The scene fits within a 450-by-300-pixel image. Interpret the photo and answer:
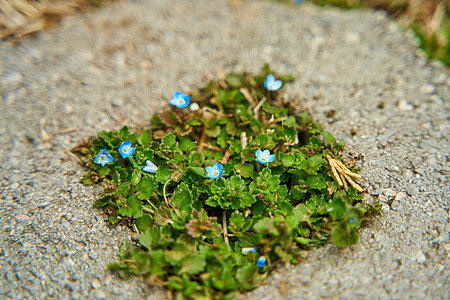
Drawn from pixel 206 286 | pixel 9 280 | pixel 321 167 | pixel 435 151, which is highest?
pixel 435 151

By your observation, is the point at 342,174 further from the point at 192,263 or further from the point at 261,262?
the point at 192,263

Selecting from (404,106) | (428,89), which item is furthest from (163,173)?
(428,89)

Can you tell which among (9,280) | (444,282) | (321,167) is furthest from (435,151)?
(9,280)

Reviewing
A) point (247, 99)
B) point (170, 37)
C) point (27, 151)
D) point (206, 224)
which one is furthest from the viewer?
point (170, 37)

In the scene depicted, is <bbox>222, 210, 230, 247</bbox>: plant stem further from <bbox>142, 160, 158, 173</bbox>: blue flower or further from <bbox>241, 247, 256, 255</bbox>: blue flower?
<bbox>142, 160, 158, 173</bbox>: blue flower

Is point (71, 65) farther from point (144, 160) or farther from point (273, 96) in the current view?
point (273, 96)

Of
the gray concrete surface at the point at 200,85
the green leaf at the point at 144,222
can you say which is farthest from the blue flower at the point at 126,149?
the green leaf at the point at 144,222
